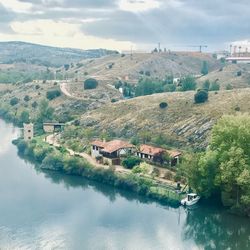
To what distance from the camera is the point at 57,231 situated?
50.4 metres

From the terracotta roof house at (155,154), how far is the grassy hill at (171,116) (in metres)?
5.00

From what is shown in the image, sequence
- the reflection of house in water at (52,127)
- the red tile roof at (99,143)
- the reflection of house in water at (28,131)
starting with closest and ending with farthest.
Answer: the red tile roof at (99,143) → the reflection of house in water at (28,131) → the reflection of house in water at (52,127)

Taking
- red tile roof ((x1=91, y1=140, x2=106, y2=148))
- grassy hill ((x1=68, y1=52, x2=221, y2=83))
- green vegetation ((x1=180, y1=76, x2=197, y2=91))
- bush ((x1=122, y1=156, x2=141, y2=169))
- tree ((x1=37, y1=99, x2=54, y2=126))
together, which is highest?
grassy hill ((x1=68, y1=52, x2=221, y2=83))

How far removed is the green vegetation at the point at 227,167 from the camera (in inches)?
2084

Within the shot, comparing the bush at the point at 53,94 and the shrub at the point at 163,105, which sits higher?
the shrub at the point at 163,105

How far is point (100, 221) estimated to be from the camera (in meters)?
54.2

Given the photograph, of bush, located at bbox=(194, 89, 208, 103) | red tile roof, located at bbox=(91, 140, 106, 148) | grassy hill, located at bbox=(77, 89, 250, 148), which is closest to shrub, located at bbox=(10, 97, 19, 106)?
grassy hill, located at bbox=(77, 89, 250, 148)

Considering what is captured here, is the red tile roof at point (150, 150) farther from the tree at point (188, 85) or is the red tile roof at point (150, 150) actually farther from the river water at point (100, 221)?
the tree at point (188, 85)

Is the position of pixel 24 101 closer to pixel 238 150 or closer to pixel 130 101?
pixel 130 101

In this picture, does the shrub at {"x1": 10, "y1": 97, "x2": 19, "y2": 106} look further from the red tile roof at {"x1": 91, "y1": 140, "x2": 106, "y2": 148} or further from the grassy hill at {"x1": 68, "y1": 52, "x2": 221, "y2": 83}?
the red tile roof at {"x1": 91, "y1": 140, "x2": 106, "y2": 148}

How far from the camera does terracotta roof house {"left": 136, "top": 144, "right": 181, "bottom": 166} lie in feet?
229

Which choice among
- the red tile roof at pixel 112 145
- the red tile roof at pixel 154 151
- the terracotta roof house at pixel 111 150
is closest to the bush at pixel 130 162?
the terracotta roof house at pixel 111 150

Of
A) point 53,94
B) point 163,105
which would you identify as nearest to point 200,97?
point 163,105

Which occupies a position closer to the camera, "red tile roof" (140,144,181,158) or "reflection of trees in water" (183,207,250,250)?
"reflection of trees in water" (183,207,250,250)
